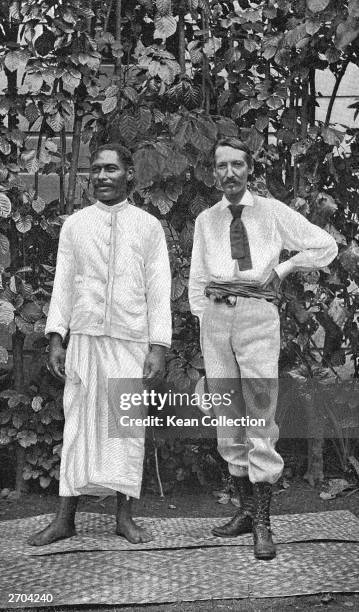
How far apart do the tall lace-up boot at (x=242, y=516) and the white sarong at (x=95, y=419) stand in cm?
47

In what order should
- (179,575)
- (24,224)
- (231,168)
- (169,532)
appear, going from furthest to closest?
(24,224) < (169,532) < (231,168) < (179,575)

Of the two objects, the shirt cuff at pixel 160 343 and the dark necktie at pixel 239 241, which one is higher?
the dark necktie at pixel 239 241

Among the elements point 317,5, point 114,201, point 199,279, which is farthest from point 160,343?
point 317,5

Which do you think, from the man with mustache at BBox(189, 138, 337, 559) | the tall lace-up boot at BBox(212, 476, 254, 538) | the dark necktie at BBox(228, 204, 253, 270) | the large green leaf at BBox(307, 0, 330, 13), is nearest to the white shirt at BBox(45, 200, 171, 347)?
the man with mustache at BBox(189, 138, 337, 559)

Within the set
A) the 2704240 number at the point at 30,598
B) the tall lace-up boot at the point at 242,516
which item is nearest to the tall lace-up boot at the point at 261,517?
the tall lace-up boot at the point at 242,516

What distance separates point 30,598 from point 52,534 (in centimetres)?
70

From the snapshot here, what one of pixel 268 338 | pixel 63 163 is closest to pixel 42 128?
pixel 63 163

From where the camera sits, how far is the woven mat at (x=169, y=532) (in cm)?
490

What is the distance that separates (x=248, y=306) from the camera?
187 inches

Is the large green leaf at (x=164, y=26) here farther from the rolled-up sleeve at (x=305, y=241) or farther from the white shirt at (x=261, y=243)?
the rolled-up sleeve at (x=305, y=241)

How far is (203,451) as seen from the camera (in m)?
6.16

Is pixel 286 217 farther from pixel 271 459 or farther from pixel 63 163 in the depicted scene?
pixel 63 163

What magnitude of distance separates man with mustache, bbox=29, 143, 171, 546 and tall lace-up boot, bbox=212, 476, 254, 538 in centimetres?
39

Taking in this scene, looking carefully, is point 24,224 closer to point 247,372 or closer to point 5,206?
point 5,206
